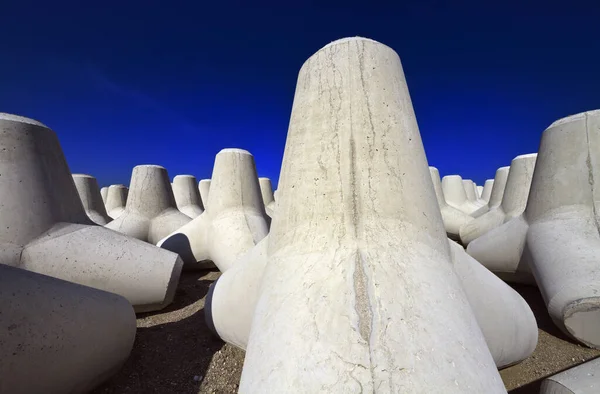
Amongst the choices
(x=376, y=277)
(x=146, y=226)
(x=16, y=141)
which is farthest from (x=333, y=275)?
(x=146, y=226)

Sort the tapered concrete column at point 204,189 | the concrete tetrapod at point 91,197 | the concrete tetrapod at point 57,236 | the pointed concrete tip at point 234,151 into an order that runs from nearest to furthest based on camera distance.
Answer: the concrete tetrapod at point 57,236 < the pointed concrete tip at point 234,151 < the concrete tetrapod at point 91,197 < the tapered concrete column at point 204,189

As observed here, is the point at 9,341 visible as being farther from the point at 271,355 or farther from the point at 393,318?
the point at 393,318

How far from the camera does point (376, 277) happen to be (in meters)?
1.02

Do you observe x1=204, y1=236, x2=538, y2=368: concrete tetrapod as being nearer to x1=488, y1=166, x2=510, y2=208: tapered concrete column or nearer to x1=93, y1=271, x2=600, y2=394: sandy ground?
x1=93, y1=271, x2=600, y2=394: sandy ground

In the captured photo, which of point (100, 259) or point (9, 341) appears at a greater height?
point (9, 341)

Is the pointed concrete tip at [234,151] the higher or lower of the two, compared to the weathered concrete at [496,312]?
higher

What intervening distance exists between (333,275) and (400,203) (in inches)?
17.4

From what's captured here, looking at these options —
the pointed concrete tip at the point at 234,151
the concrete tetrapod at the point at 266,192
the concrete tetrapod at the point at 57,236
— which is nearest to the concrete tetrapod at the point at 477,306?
the concrete tetrapod at the point at 57,236

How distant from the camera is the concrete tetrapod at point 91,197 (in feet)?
19.6

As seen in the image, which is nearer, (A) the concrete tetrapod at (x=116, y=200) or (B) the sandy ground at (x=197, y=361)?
(B) the sandy ground at (x=197, y=361)

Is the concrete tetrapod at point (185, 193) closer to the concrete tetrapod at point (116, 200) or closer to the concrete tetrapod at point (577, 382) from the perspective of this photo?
the concrete tetrapod at point (116, 200)

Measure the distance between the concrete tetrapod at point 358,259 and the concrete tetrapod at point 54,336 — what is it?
968mm

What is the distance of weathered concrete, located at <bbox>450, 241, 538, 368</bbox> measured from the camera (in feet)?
4.53

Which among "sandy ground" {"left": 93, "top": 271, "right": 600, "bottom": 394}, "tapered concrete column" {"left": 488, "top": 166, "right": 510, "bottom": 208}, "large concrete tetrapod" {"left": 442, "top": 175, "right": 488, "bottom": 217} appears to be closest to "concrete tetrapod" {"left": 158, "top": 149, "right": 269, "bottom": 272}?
"sandy ground" {"left": 93, "top": 271, "right": 600, "bottom": 394}
